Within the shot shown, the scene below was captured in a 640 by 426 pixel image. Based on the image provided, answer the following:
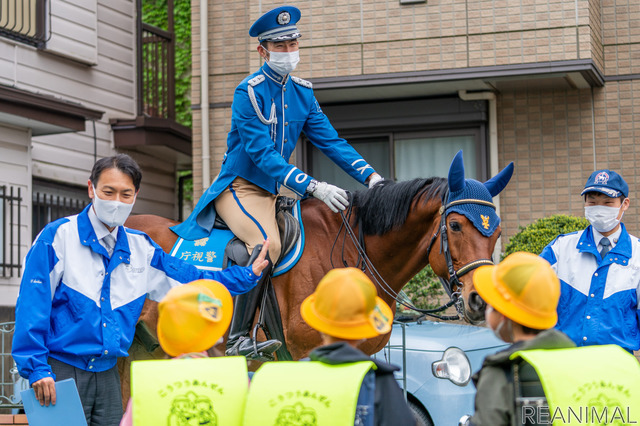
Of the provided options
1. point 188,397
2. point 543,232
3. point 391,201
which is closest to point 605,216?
point 391,201

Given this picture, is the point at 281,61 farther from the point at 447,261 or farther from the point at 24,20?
the point at 24,20

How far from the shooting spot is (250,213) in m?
6.04

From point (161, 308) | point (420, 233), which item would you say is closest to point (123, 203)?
point (161, 308)

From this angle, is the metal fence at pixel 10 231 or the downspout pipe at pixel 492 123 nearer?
the metal fence at pixel 10 231

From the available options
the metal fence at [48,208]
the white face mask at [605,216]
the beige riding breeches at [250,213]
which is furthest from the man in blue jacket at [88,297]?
the metal fence at [48,208]

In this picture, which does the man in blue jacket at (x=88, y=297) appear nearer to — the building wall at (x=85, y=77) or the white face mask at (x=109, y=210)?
the white face mask at (x=109, y=210)

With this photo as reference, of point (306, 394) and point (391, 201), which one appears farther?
point (391, 201)

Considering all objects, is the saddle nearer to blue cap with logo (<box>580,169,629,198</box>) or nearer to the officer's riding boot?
the officer's riding boot

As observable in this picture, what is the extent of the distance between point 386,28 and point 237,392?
28.7 feet

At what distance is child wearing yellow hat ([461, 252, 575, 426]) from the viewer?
3328 millimetres

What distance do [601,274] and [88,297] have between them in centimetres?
299

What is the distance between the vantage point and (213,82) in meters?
12.9

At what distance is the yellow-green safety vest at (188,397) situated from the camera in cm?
351
